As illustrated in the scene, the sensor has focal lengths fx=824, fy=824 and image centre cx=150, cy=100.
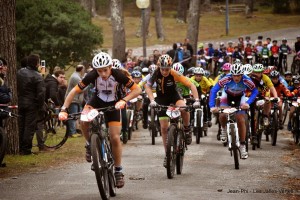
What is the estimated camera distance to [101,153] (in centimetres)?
1153

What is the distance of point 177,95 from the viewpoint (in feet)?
52.3

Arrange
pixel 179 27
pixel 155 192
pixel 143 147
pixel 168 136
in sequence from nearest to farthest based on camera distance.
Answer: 1. pixel 155 192
2. pixel 168 136
3. pixel 143 147
4. pixel 179 27

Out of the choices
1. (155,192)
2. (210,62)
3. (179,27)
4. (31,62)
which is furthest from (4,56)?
(179,27)

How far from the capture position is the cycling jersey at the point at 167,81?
50.5 ft

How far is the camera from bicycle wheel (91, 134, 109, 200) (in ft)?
36.3

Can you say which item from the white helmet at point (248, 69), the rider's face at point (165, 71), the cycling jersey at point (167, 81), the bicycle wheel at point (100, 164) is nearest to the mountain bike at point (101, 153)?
the bicycle wheel at point (100, 164)

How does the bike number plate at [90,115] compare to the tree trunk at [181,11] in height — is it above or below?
below

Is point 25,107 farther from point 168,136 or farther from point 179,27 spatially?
point 179,27

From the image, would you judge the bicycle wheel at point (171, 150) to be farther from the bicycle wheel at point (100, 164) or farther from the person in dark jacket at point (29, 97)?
the person in dark jacket at point (29, 97)

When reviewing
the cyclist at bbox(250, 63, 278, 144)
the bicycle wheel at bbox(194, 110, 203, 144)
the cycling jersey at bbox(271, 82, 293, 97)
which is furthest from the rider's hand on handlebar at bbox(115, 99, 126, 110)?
the cycling jersey at bbox(271, 82, 293, 97)

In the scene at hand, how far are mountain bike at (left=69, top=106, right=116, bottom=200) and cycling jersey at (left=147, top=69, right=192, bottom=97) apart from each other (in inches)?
142

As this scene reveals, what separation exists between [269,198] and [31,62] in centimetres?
686

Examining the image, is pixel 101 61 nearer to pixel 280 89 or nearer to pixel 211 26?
pixel 280 89

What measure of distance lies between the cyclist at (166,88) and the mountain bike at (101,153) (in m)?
3.24
